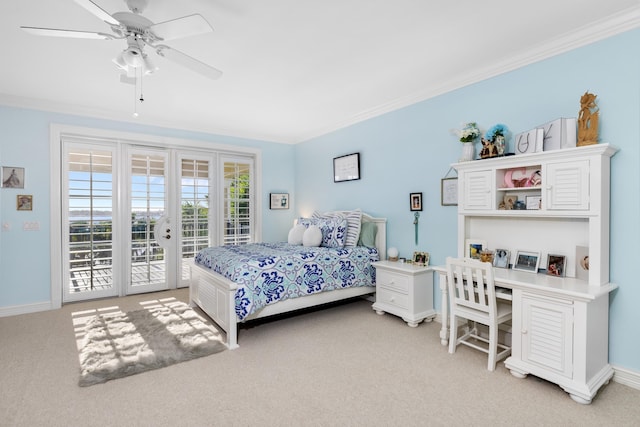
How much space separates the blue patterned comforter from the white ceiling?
187cm

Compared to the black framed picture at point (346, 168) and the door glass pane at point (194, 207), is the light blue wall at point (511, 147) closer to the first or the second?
the black framed picture at point (346, 168)

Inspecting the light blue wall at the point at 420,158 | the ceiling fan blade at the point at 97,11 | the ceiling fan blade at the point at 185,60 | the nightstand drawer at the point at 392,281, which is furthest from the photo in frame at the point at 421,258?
the ceiling fan blade at the point at 97,11

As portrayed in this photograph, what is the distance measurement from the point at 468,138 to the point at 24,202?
5.18 metres

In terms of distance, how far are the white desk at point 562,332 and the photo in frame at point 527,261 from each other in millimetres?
237

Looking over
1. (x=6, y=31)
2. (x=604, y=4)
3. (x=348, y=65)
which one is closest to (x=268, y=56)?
(x=348, y=65)

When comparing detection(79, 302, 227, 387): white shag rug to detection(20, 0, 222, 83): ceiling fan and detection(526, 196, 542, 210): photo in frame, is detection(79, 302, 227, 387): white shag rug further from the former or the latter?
detection(526, 196, 542, 210): photo in frame

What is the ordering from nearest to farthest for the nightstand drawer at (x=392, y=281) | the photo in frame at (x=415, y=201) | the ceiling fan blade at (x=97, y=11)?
the ceiling fan blade at (x=97, y=11)
the nightstand drawer at (x=392, y=281)
the photo in frame at (x=415, y=201)

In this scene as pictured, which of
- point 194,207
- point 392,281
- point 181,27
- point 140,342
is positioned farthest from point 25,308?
point 392,281

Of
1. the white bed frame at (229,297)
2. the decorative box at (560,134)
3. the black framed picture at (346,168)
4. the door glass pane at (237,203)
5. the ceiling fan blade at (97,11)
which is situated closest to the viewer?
the ceiling fan blade at (97,11)

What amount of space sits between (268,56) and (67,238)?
363 centimetres

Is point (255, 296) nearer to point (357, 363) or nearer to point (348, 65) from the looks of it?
point (357, 363)

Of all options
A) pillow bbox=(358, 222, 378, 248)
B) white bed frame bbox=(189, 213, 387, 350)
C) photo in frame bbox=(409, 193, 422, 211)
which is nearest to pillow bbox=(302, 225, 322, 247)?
pillow bbox=(358, 222, 378, 248)

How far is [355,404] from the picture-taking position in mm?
2146

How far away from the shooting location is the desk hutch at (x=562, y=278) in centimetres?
218
